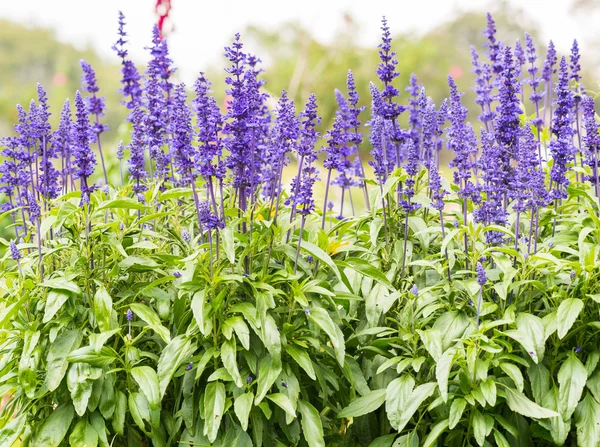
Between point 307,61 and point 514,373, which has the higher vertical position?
point 307,61

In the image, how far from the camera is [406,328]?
333 centimetres

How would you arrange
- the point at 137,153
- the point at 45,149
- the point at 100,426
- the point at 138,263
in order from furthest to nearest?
the point at 137,153 < the point at 45,149 < the point at 138,263 < the point at 100,426

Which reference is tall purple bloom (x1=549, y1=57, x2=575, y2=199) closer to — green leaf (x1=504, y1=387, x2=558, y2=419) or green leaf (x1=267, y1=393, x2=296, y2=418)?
green leaf (x1=504, y1=387, x2=558, y2=419)

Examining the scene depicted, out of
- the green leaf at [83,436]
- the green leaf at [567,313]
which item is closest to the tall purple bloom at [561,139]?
the green leaf at [567,313]

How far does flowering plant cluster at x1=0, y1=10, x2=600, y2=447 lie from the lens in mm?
3053

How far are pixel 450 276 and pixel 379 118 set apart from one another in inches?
44.1

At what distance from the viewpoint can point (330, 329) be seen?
121 inches

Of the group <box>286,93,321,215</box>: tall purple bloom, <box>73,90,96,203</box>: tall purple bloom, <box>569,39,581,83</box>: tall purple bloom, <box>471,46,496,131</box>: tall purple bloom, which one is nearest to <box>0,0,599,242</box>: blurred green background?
<box>471,46,496,131</box>: tall purple bloom

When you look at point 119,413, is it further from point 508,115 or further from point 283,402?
point 508,115

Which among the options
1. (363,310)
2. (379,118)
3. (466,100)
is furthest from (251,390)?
(466,100)

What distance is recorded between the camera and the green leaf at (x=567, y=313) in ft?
9.70

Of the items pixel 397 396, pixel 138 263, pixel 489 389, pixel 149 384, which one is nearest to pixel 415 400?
pixel 397 396

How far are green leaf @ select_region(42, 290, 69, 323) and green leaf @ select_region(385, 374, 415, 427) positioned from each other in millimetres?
1571

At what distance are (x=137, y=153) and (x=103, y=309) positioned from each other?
4.00ft
